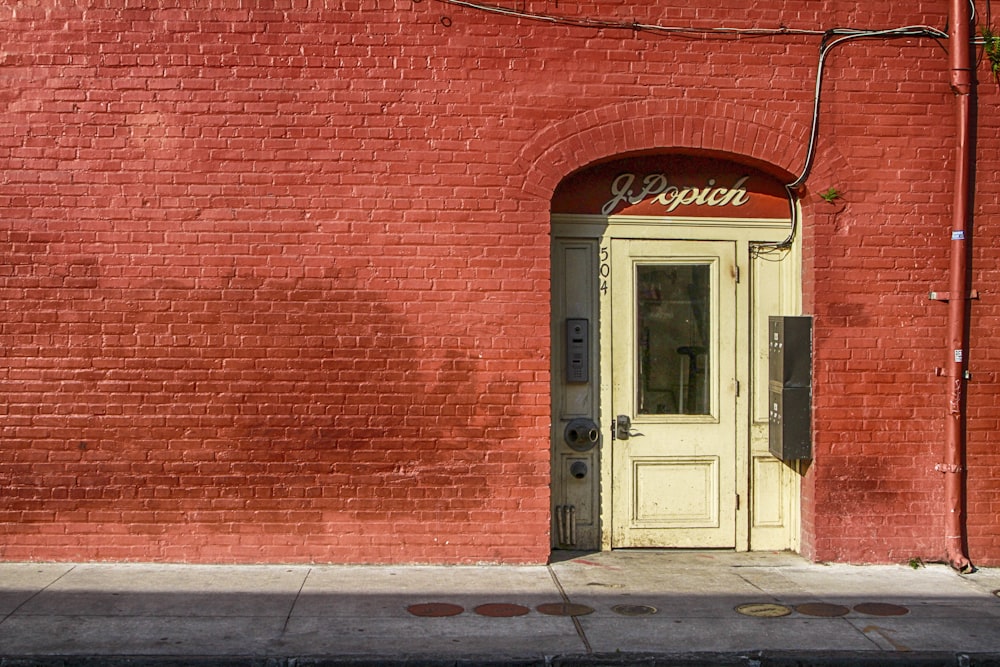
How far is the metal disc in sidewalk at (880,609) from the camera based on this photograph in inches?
296

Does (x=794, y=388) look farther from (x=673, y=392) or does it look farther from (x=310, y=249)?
(x=310, y=249)

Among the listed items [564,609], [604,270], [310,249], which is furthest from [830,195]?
[310,249]

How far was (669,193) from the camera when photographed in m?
9.24

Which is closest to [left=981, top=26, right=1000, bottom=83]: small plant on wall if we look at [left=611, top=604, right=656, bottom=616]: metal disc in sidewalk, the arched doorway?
the arched doorway

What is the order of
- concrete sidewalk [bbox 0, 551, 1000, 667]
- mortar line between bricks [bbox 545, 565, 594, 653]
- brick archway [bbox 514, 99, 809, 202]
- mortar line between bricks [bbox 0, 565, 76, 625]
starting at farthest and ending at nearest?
brick archway [bbox 514, 99, 809, 202]
mortar line between bricks [bbox 0, 565, 76, 625]
mortar line between bricks [bbox 545, 565, 594, 653]
concrete sidewalk [bbox 0, 551, 1000, 667]

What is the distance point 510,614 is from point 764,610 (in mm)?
1655

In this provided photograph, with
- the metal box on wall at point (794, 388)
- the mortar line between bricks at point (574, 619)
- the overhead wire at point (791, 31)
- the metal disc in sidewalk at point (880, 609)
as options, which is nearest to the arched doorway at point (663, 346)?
the metal box on wall at point (794, 388)

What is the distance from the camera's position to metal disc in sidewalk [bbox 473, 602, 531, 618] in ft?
24.1

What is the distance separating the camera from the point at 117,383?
8.58 meters

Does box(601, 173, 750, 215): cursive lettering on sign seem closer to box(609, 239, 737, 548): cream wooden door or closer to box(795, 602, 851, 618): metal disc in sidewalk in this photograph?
box(609, 239, 737, 548): cream wooden door

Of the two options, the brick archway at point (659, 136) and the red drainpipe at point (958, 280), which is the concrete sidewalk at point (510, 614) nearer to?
the red drainpipe at point (958, 280)

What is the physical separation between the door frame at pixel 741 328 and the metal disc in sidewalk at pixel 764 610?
1.68 m

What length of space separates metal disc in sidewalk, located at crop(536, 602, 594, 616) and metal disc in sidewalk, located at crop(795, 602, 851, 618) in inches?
54.3

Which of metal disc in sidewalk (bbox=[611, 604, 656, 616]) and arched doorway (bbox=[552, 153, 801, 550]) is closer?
metal disc in sidewalk (bbox=[611, 604, 656, 616])
